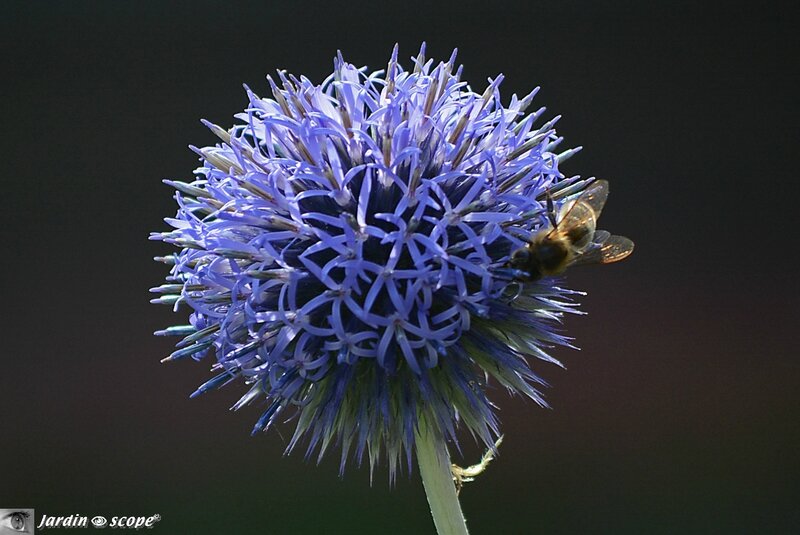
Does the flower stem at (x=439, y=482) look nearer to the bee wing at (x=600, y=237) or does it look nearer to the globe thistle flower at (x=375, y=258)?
the globe thistle flower at (x=375, y=258)

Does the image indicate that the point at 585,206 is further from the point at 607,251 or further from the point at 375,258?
the point at 375,258

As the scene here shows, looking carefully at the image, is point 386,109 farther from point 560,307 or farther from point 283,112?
point 560,307

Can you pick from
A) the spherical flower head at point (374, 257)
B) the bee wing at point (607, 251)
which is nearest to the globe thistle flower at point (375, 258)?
the spherical flower head at point (374, 257)

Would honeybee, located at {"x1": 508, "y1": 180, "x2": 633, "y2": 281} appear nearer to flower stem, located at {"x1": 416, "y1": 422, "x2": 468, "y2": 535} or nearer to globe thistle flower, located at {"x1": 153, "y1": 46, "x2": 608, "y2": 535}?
globe thistle flower, located at {"x1": 153, "y1": 46, "x2": 608, "y2": 535}

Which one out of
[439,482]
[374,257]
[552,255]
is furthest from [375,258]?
[439,482]

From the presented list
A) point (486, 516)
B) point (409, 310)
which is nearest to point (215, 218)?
point (409, 310)
